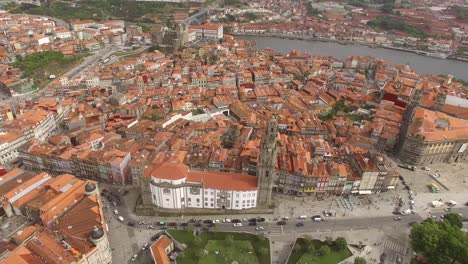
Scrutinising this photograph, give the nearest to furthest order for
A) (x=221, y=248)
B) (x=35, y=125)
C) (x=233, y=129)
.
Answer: (x=221, y=248)
(x=35, y=125)
(x=233, y=129)

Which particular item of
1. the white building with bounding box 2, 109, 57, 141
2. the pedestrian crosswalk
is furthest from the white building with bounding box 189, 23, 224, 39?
the pedestrian crosswalk

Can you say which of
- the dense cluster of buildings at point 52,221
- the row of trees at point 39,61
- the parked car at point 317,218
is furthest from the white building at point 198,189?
the row of trees at point 39,61

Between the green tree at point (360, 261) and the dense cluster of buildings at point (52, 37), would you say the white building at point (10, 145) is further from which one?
the green tree at point (360, 261)

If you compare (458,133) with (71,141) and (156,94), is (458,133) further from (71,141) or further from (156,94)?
(71,141)

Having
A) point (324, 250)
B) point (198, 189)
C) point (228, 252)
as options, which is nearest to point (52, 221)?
point (198, 189)

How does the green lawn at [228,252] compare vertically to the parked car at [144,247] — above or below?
above

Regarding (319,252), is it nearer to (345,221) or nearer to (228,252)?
(345,221)
